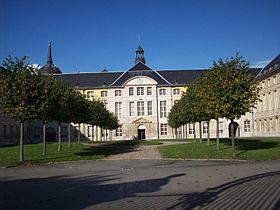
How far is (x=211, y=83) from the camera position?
24.0 metres

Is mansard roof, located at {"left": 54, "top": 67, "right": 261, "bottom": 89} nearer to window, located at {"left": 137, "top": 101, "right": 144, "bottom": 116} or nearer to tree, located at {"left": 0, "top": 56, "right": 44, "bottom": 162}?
window, located at {"left": 137, "top": 101, "right": 144, "bottom": 116}

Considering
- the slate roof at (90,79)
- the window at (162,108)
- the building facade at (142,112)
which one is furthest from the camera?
the slate roof at (90,79)

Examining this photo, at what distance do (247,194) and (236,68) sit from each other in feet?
53.4

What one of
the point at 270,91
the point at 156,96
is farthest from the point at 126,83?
the point at 270,91

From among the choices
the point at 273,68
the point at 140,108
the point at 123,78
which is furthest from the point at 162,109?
the point at 273,68

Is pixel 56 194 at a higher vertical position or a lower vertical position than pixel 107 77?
lower

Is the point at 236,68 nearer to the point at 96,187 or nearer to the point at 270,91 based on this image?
the point at 96,187

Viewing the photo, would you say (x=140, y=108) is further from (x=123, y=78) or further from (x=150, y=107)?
(x=123, y=78)

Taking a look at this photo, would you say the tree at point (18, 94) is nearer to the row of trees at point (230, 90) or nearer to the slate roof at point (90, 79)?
the row of trees at point (230, 90)

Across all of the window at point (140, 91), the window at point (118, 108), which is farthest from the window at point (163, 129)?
the window at point (118, 108)

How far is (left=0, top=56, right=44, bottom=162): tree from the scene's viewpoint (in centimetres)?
2120

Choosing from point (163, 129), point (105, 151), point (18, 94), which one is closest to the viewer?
point (18, 94)

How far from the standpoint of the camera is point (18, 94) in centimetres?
2127

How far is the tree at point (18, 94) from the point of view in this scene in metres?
21.2
